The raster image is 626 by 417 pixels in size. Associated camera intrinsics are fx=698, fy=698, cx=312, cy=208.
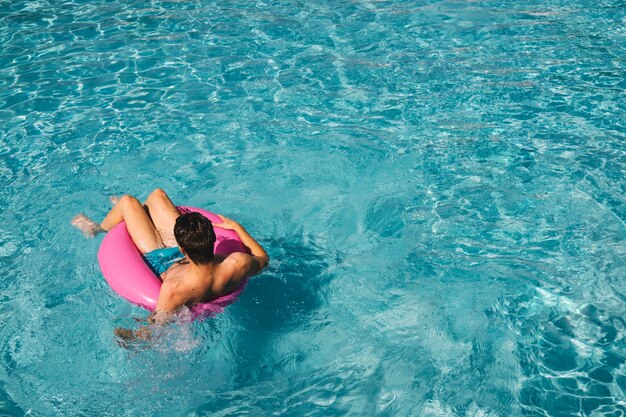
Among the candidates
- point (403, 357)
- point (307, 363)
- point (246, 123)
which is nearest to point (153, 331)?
point (307, 363)

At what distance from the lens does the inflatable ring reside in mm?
4293

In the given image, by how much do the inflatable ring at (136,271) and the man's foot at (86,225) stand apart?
0.55m

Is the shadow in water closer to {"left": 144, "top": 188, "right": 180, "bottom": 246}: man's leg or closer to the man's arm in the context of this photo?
{"left": 144, "top": 188, "right": 180, "bottom": 246}: man's leg

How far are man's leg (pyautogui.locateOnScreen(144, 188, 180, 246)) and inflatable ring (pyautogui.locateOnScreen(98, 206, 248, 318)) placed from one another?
0.24 meters

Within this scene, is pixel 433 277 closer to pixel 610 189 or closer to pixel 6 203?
pixel 610 189

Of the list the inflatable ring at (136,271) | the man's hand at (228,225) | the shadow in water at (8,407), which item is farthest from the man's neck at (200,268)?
the shadow in water at (8,407)

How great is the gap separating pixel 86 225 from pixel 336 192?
6.87 feet

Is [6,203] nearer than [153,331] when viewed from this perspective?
No

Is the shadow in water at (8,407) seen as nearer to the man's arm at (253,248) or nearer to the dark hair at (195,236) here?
the dark hair at (195,236)

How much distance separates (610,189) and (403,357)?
2.63 metres

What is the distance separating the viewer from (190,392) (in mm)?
4238

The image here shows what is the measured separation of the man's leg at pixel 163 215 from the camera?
4.91 m

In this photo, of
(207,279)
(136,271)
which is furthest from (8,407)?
(207,279)

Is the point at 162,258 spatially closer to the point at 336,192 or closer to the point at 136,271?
the point at 136,271
